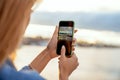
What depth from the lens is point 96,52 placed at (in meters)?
1.74

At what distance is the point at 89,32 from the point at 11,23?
105 cm

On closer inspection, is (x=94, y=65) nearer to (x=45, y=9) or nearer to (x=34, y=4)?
(x=45, y=9)

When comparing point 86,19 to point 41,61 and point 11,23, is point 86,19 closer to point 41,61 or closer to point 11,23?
point 41,61

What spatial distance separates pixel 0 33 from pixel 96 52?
1046 mm

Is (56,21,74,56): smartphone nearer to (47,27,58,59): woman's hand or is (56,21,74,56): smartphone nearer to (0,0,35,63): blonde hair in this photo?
(47,27,58,59): woman's hand

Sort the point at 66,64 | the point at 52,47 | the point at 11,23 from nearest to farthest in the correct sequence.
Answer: the point at 11,23, the point at 66,64, the point at 52,47

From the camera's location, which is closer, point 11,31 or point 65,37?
point 11,31

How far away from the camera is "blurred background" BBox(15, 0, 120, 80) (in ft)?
5.63

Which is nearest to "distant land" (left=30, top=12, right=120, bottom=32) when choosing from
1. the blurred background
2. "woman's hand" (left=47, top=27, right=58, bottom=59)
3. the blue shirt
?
the blurred background

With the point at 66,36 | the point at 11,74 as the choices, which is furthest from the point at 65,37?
the point at 11,74

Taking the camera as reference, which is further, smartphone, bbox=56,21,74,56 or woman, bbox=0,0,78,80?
smartphone, bbox=56,21,74,56

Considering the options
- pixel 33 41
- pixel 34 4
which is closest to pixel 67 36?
pixel 34 4

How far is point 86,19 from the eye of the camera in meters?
1.76

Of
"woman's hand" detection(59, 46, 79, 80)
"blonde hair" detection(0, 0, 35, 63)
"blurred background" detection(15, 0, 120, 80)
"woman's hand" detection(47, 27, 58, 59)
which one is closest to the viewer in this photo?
"blonde hair" detection(0, 0, 35, 63)
